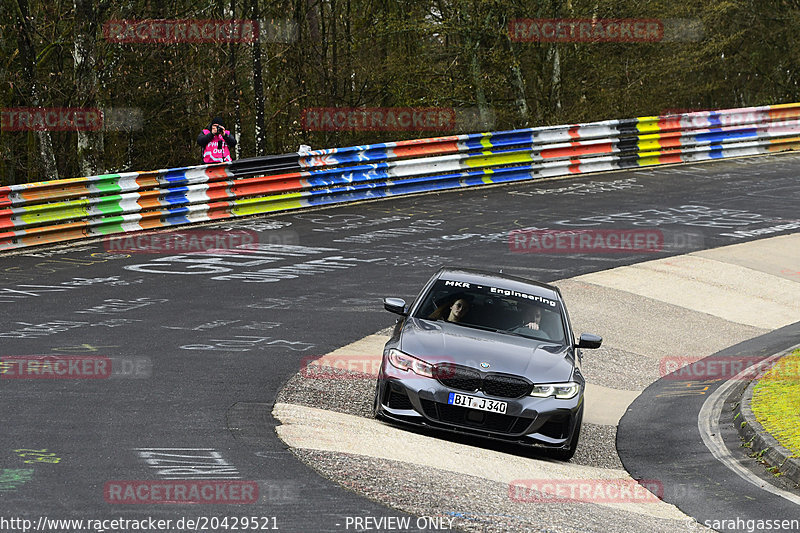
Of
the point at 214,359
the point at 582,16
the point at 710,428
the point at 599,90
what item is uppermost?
the point at 582,16

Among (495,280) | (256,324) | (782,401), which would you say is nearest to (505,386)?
(495,280)

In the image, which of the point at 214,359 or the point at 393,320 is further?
the point at 393,320

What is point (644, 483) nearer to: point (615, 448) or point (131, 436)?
point (615, 448)

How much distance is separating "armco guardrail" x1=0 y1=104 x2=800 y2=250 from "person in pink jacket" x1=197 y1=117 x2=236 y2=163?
0.99m

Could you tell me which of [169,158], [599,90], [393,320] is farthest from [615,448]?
[599,90]

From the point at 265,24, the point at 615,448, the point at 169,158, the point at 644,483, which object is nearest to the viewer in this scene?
the point at 644,483

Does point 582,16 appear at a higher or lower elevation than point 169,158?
higher

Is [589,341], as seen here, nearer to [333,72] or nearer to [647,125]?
[647,125]

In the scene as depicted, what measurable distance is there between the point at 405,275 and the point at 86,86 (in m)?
9.14

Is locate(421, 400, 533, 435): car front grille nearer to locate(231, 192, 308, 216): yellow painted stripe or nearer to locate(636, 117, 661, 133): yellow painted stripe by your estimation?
locate(231, 192, 308, 216): yellow painted stripe

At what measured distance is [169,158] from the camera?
28.4 metres

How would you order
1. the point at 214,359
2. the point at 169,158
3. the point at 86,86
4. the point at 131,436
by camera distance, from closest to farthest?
the point at 131,436 → the point at 214,359 → the point at 86,86 → the point at 169,158

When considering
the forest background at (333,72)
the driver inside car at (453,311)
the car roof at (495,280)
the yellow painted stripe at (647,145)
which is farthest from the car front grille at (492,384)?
the yellow painted stripe at (647,145)

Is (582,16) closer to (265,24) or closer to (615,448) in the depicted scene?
(265,24)
